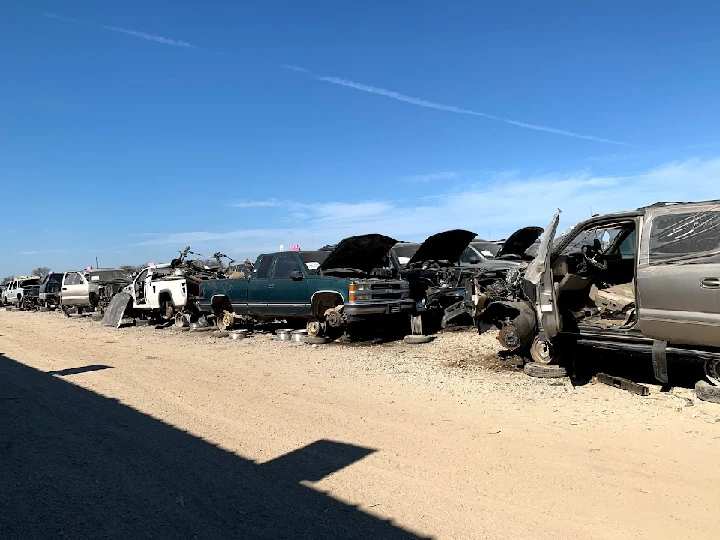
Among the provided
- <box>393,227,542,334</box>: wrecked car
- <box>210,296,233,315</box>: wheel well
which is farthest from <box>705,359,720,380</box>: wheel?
<box>210,296,233,315</box>: wheel well

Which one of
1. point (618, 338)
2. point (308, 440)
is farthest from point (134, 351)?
point (618, 338)

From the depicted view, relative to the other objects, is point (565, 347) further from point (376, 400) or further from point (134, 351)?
point (134, 351)

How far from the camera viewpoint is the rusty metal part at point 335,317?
11258 millimetres

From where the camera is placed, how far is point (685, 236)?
6082 millimetres

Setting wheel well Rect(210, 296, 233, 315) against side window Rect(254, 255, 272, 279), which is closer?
side window Rect(254, 255, 272, 279)

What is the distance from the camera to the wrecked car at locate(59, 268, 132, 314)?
22203mm

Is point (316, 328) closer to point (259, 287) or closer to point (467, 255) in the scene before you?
point (259, 287)

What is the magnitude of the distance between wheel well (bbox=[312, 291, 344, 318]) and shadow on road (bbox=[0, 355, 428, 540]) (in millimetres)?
5877

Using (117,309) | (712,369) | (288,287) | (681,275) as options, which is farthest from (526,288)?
(117,309)

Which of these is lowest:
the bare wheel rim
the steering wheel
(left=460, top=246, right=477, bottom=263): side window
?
the bare wheel rim

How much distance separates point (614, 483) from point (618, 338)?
291cm

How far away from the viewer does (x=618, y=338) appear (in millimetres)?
6621

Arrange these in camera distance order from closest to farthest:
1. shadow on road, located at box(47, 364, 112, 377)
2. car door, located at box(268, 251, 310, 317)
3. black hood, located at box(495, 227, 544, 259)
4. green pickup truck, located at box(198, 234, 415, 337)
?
shadow on road, located at box(47, 364, 112, 377), green pickup truck, located at box(198, 234, 415, 337), car door, located at box(268, 251, 310, 317), black hood, located at box(495, 227, 544, 259)

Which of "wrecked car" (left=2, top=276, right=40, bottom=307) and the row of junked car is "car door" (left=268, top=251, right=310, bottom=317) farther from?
"wrecked car" (left=2, top=276, right=40, bottom=307)
